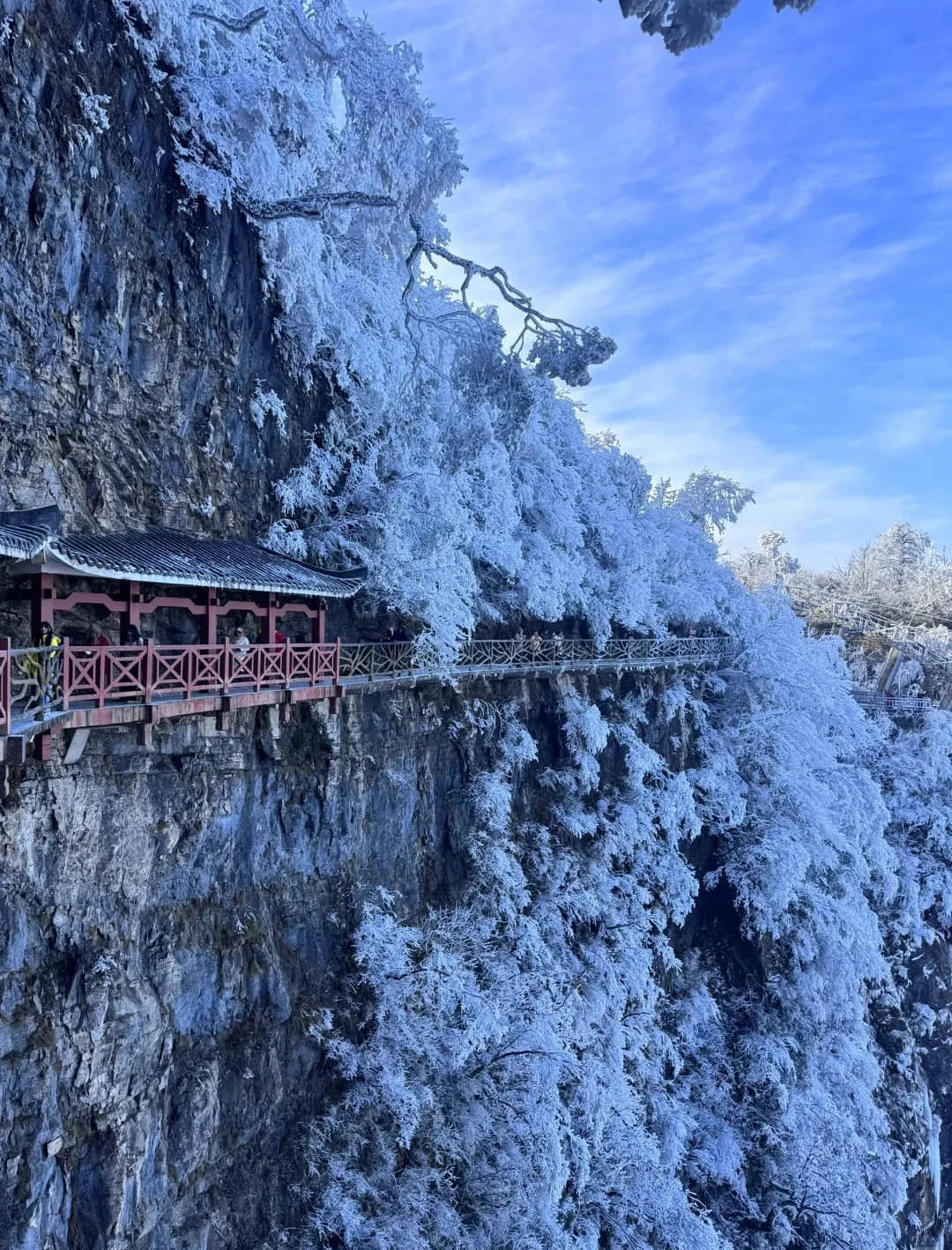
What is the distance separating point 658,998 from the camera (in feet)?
65.2

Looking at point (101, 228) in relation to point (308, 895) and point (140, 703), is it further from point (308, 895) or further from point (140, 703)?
point (308, 895)

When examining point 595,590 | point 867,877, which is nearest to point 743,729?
point 867,877

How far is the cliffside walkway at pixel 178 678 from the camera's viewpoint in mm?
8211

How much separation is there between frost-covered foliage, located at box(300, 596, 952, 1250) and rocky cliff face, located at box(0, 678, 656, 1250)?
4.25 ft

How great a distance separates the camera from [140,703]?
373 inches

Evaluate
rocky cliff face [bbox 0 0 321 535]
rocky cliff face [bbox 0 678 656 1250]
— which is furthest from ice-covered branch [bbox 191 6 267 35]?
rocky cliff face [bbox 0 678 656 1250]

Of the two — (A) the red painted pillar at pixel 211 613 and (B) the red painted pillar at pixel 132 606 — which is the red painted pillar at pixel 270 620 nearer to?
(A) the red painted pillar at pixel 211 613

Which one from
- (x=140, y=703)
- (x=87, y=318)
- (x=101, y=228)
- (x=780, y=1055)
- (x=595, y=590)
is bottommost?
(x=780, y=1055)

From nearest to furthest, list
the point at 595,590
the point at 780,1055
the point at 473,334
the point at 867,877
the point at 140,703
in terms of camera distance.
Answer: the point at 140,703, the point at 473,334, the point at 780,1055, the point at 595,590, the point at 867,877

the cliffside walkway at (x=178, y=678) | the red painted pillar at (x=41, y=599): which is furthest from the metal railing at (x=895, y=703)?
the red painted pillar at (x=41, y=599)

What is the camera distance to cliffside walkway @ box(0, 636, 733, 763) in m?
8.21

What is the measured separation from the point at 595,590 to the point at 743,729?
28.2ft

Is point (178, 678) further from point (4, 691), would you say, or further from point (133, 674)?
point (4, 691)

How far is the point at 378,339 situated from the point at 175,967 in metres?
14.2
